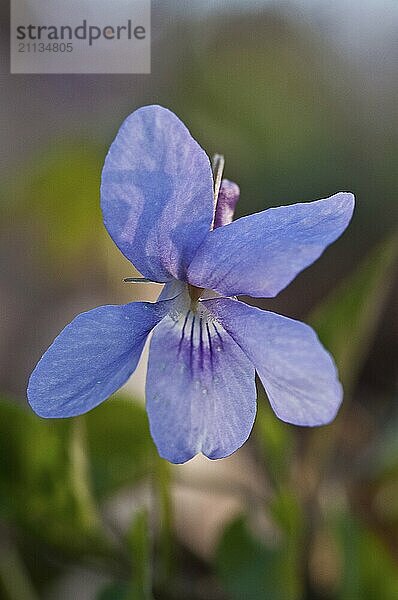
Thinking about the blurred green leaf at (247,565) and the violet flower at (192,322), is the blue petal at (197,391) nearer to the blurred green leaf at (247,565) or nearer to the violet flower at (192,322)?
the violet flower at (192,322)

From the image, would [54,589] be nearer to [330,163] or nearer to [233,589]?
[233,589]

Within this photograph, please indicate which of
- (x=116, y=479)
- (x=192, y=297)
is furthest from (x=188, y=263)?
(x=116, y=479)

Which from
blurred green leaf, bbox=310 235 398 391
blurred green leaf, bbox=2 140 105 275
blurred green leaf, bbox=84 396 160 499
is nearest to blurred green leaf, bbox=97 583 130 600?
blurred green leaf, bbox=84 396 160 499

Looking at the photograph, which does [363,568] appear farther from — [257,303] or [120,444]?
[257,303]

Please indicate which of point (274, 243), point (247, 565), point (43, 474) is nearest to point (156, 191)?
point (274, 243)

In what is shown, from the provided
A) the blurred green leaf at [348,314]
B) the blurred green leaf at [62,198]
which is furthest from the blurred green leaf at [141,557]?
the blurred green leaf at [62,198]

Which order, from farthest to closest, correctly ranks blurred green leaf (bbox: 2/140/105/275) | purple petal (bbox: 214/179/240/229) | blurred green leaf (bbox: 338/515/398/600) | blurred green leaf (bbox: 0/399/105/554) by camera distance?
blurred green leaf (bbox: 2/140/105/275) < blurred green leaf (bbox: 338/515/398/600) < blurred green leaf (bbox: 0/399/105/554) < purple petal (bbox: 214/179/240/229)

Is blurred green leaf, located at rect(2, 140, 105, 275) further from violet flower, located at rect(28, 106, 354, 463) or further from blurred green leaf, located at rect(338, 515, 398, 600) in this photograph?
violet flower, located at rect(28, 106, 354, 463)
